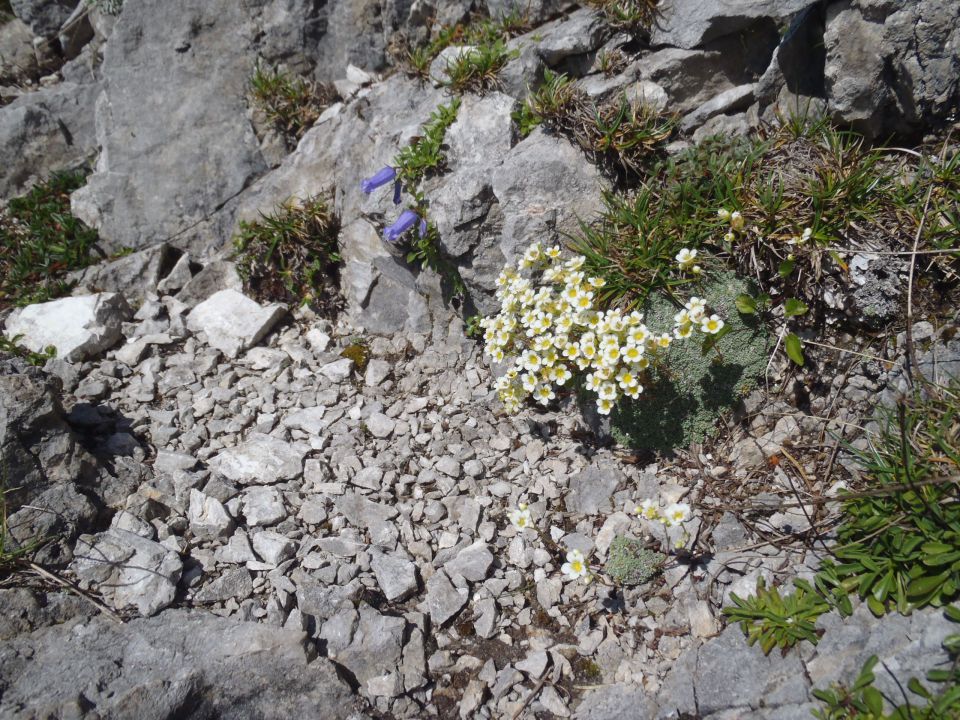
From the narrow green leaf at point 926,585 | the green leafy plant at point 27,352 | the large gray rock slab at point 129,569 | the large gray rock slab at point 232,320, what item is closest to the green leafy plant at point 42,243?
the green leafy plant at point 27,352

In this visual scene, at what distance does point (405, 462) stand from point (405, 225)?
1.83 metres

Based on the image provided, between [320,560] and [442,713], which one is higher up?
[320,560]

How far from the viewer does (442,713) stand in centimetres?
369

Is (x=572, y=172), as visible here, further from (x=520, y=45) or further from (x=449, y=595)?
(x=449, y=595)

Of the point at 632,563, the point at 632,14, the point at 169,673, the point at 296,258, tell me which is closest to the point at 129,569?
the point at 169,673

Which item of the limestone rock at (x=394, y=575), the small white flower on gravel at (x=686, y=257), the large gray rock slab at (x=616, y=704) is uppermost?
the small white flower on gravel at (x=686, y=257)

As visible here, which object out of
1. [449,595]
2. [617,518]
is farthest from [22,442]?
[617,518]

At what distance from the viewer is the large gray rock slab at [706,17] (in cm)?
487

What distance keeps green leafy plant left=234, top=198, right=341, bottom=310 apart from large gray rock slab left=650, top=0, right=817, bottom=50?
124 inches

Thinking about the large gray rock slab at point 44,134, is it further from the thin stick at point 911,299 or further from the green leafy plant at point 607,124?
the thin stick at point 911,299

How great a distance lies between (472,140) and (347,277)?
1.66 metres

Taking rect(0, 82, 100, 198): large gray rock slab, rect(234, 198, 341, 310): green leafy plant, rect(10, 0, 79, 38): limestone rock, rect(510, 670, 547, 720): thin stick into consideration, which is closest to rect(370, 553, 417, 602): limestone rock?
rect(510, 670, 547, 720): thin stick

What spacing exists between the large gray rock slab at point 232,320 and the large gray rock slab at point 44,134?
299cm

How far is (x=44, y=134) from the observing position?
7.73m
